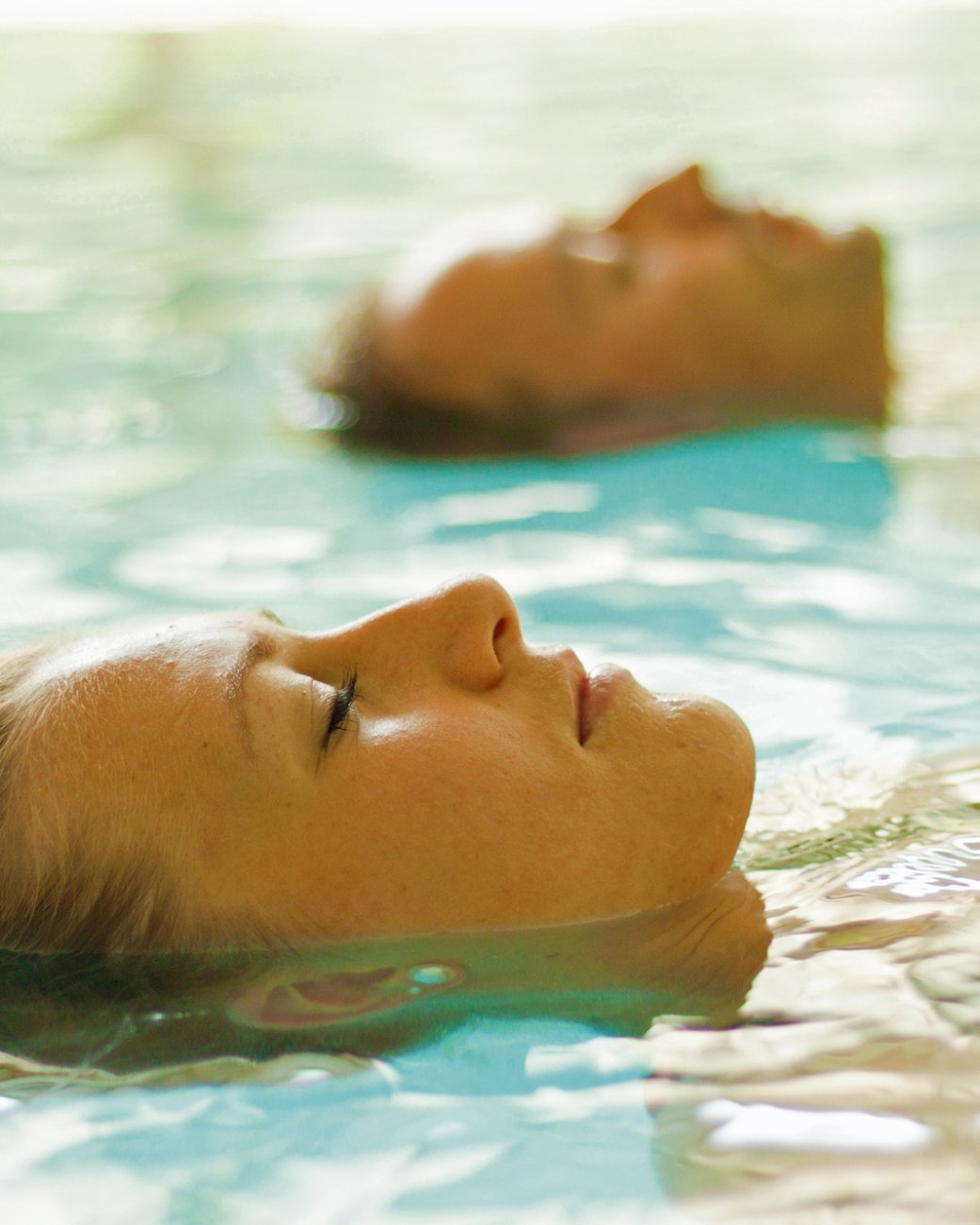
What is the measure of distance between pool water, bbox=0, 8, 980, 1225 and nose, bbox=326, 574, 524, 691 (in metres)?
0.32

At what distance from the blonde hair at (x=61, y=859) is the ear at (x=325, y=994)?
0.32ft

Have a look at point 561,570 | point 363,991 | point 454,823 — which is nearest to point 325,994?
point 363,991

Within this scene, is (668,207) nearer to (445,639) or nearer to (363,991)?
(445,639)

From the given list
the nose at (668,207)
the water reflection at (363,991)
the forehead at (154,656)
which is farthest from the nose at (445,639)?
the nose at (668,207)

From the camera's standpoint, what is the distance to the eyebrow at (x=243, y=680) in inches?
54.0

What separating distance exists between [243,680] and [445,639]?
204 millimetres

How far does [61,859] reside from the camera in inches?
54.2

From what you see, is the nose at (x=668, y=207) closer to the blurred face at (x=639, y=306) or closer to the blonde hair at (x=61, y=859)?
the blurred face at (x=639, y=306)

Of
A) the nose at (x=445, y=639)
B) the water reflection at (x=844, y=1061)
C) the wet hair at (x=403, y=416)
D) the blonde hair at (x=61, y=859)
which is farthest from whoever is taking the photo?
the wet hair at (x=403, y=416)

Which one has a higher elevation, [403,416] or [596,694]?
[403,416]

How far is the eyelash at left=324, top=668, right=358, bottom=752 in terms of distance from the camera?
1411mm

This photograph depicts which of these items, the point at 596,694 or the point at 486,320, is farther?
the point at 486,320

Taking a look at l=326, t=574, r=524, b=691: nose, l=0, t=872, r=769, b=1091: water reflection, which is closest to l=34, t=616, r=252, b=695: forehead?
l=326, t=574, r=524, b=691: nose

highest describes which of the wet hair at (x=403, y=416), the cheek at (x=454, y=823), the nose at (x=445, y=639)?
Result: the wet hair at (x=403, y=416)
